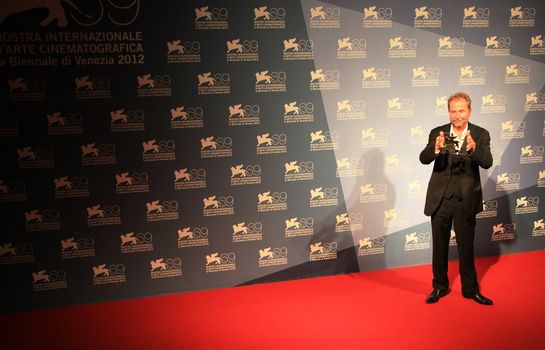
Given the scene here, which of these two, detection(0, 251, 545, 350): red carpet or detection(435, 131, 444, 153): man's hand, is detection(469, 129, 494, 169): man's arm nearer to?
detection(435, 131, 444, 153): man's hand

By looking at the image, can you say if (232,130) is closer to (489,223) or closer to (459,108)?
(459,108)

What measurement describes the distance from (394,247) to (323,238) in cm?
76

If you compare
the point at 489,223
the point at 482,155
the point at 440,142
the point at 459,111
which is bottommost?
the point at 489,223

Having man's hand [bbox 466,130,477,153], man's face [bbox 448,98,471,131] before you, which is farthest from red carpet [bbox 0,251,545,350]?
man's face [bbox 448,98,471,131]

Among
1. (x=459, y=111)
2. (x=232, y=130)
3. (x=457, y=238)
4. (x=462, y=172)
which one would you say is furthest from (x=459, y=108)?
(x=232, y=130)

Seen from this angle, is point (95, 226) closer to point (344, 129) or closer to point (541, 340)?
point (344, 129)

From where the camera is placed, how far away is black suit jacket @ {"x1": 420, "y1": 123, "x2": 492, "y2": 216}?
3652 mm

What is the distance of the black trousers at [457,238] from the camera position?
374 cm

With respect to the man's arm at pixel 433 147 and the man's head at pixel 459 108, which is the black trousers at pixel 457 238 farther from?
the man's head at pixel 459 108

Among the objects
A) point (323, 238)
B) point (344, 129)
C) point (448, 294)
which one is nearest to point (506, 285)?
point (448, 294)

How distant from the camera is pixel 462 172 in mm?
3686

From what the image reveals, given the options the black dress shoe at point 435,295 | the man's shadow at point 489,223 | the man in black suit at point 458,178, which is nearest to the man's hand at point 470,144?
the man in black suit at point 458,178

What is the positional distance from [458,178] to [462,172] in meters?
0.05

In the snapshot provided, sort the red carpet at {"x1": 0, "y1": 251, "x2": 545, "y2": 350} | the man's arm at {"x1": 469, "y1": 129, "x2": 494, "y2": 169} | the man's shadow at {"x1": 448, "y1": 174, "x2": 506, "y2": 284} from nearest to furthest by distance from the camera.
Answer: the red carpet at {"x1": 0, "y1": 251, "x2": 545, "y2": 350}, the man's arm at {"x1": 469, "y1": 129, "x2": 494, "y2": 169}, the man's shadow at {"x1": 448, "y1": 174, "x2": 506, "y2": 284}
